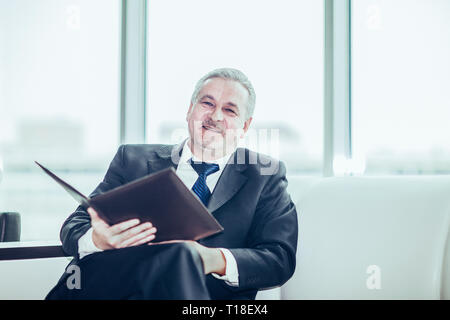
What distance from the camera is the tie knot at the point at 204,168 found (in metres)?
1.50

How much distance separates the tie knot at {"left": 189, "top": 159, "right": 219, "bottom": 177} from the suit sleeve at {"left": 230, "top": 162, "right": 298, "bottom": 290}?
0.20 meters

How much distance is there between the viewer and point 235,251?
4.06ft

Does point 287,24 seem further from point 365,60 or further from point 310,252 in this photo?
point 310,252

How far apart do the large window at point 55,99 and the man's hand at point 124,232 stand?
108cm

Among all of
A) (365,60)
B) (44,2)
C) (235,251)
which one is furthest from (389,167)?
(44,2)

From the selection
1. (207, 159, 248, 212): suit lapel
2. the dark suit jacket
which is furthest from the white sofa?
(207, 159, 248, 212): suit lapel

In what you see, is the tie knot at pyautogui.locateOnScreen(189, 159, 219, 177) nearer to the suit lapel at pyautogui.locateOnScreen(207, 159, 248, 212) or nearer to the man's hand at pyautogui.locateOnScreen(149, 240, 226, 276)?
the suit lapel at pyautogui.locateOnScreen(207, 159, 248, 212)

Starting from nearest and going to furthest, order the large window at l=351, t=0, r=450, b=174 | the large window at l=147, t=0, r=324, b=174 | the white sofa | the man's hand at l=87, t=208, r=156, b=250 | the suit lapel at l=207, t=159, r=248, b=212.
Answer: the man's hand at l=87, t=208, r=156, b=250 < the white sofa < the suit lapel at l=207, t=159, r=248, b=212 < the large window at l=351, t=0, r=450, b=174 < the large window at l=147, t=0, r=324, b=174

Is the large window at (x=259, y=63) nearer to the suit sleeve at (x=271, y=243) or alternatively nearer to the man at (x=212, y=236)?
the man at (x=212, y=236)

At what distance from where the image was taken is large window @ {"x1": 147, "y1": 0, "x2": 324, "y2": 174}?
2.21m

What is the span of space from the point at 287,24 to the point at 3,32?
1515mm

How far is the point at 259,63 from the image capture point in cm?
225

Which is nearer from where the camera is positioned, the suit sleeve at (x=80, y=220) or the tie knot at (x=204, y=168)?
the suit sleeve at (x=80, y=220)

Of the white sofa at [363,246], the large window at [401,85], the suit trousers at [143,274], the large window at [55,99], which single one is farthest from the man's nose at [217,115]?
the large window at [401,85]
